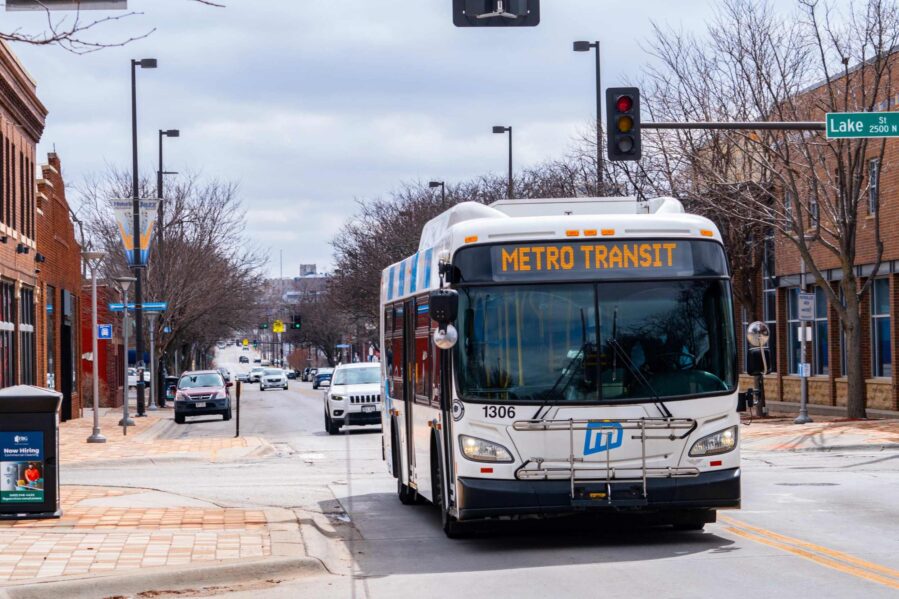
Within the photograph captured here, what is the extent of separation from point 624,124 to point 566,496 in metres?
9.19

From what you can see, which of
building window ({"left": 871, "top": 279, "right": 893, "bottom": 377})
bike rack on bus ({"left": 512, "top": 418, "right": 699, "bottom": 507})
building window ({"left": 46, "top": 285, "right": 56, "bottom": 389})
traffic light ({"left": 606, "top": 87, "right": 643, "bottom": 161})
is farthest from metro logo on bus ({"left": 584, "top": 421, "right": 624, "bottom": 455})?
building window ({"left": 46, "top": 285, "right": 56, "bottom": 389})

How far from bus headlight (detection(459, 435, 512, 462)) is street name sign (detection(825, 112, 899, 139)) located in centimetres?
1023

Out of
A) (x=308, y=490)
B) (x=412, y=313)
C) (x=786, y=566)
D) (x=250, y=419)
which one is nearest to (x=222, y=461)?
(x=308, y=490)

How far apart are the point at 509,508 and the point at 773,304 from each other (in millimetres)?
33454

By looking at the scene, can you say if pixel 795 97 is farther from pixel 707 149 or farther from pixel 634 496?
pixel 634 496

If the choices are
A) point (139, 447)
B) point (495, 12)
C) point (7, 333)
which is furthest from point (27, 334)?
point (495, 12)

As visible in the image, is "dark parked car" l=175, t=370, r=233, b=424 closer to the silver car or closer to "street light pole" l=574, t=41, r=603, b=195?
"street light pole" l=574, t=41, r=603, b=195

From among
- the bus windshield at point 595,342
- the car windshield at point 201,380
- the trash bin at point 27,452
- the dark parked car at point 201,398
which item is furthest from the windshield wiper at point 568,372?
the car windshield at point 201,380

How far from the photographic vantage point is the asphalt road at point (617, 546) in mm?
10195

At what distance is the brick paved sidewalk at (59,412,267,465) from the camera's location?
26375mm

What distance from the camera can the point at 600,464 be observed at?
12016 millimetres

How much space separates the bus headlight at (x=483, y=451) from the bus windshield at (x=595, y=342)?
0.38 meters

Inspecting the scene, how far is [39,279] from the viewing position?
127ft

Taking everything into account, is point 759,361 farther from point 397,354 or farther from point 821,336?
point 821,336
